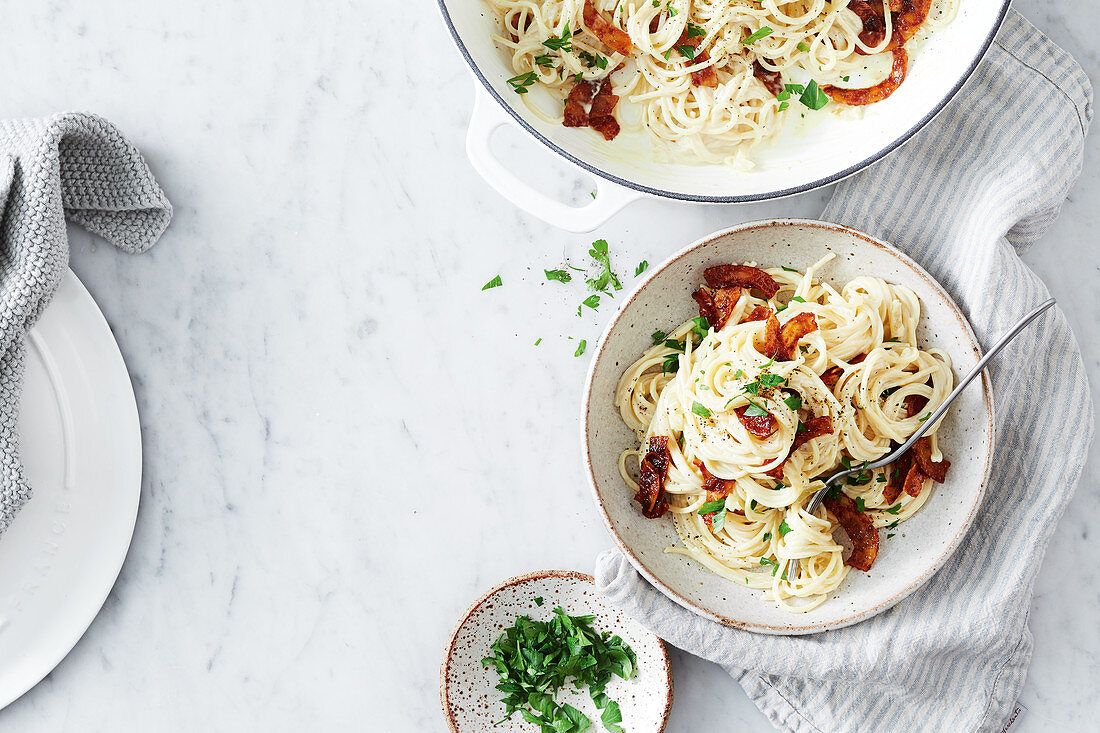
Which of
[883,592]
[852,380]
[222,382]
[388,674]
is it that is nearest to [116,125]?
[222,382]

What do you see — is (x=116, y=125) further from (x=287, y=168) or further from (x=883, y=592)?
(x=883, y=592)

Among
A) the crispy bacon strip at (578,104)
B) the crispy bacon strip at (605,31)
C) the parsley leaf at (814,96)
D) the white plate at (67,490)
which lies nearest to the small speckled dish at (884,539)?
the parsley leaf at (814,96)

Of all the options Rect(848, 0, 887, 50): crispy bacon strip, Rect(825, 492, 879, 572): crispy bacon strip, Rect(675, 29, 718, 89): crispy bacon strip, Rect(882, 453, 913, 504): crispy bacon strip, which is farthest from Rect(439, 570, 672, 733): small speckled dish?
Rect(848, 0, 887, 50): crispy bacon strip

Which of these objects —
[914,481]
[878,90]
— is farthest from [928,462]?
[878,90]

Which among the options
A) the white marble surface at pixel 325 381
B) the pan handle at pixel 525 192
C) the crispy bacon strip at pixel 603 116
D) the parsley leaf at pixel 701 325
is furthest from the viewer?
the white marble surface at pixel 325 381

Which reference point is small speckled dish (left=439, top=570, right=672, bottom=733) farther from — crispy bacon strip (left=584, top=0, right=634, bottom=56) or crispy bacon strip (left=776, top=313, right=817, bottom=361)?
crispy bacon strip (left=584, top=0, right=634, bottom=56)

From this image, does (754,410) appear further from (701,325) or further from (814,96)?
(814,96)

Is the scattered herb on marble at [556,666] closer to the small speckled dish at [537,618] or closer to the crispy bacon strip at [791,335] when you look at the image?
the small speckled dish at [537,618]
